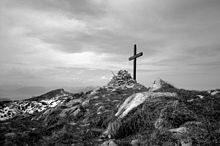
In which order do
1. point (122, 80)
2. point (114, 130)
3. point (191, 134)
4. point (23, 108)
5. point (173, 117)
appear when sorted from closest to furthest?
point (191, 134)
point (173, 117)
point (114, 130)
point (23, 108)
point (122, 80)

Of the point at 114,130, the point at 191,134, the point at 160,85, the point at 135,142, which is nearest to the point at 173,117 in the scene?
the point at 191,134

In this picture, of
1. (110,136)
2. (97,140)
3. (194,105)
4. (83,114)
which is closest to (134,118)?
(110,136)

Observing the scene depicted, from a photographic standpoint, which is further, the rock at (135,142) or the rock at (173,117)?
the rock at (173,117)

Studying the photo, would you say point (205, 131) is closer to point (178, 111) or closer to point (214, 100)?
point (178, 111)

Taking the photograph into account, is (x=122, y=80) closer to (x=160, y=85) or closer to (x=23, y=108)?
(x=160, y=85)

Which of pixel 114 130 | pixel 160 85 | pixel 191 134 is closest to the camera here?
pixel 191 134

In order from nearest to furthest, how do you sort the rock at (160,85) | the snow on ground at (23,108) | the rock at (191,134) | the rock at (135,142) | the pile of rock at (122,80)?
the rock at (191,134) < the rock at (135,142) < the rock at (160,85) < the snow on ground at (23,108) < the pile of rock at (122,80)

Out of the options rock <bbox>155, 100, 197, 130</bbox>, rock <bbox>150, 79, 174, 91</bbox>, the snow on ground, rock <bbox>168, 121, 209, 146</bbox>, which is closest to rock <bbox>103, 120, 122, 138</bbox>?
rock <bbox>155, 100, 197, 130</bbox>

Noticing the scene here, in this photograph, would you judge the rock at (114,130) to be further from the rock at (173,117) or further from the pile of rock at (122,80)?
the pile of rock at (122,80)

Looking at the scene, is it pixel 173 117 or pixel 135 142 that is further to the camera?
pixel 173 117

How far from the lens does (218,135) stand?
600 centimetres

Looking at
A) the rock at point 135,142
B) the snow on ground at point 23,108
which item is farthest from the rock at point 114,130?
the snow on ground at point 23,108

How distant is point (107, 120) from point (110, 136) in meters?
2.54

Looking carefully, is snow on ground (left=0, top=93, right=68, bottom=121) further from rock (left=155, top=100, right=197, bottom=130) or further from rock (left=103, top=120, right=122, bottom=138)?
rock (left=155, top=100, right=197, bottom=130)
